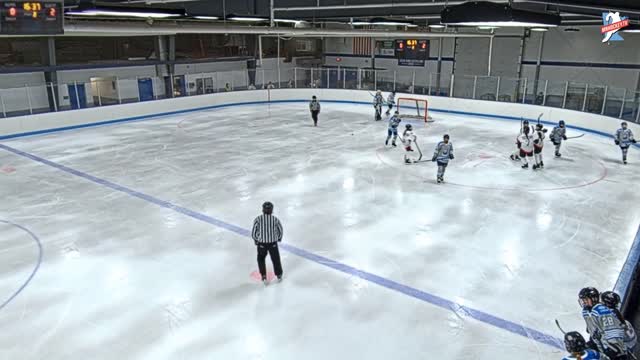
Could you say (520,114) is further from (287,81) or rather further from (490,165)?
(287,81)

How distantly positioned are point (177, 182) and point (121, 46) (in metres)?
15.9

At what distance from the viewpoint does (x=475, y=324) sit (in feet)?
18.8

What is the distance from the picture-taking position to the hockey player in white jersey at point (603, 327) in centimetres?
379

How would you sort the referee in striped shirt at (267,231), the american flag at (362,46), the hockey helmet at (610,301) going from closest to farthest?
the hockey helmet at (610,301) → the referee in striped shirt at (267,231) → the american flag at (362,46)

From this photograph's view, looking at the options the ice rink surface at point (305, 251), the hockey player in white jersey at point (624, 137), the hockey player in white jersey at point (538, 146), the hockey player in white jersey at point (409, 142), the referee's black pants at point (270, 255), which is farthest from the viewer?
the hockey player in white jersey at point (624, 137)

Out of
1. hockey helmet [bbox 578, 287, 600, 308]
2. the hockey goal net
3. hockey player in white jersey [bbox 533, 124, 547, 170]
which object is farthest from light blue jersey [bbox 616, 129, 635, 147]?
hockey helmet [bbox 578, 287, 600, 308]

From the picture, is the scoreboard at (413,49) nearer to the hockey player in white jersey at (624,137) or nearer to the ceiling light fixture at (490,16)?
the hockey player in white jersey at (624,137)

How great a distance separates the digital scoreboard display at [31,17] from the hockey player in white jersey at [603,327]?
10.1m

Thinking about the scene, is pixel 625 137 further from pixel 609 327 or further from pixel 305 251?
pixel 609 327

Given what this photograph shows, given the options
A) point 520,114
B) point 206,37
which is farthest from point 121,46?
point 520,114

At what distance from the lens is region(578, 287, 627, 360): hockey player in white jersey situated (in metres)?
3.79

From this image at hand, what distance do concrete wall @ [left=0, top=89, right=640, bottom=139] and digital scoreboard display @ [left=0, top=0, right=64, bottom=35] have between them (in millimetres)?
8925

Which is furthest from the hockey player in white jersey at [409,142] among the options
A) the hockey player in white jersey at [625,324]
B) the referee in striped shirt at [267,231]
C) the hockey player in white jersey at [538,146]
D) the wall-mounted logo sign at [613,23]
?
the hockey player in white jersey at [625,324]

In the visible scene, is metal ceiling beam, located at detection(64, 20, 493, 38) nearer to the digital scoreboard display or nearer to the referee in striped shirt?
the digital scoreboard display
